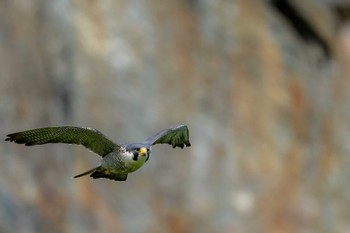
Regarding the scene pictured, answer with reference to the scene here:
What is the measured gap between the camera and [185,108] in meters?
15.6

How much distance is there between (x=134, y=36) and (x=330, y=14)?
253 centimetres

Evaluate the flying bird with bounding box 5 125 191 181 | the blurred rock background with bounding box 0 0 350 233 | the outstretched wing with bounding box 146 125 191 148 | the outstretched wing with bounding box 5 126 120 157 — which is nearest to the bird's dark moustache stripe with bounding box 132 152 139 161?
the flying bird with bounding box 5 125 191 181

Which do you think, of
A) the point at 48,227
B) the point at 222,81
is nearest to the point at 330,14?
the point at 222,81

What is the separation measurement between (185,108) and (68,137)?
7027 mm

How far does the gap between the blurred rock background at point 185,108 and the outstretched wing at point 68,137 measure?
19.5ft

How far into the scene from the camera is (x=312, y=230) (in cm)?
1622

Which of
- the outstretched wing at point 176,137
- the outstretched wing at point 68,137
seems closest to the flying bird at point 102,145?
the outstretched wing at point 68,137

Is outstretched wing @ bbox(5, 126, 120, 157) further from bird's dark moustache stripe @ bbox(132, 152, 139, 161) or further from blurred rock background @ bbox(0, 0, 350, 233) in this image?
blurred rock background @ bbox(0, 0, 350, 233)

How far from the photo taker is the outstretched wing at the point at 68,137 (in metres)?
8.45

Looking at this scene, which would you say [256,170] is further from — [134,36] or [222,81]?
[134,36]

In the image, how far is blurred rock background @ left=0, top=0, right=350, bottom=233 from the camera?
15000mm

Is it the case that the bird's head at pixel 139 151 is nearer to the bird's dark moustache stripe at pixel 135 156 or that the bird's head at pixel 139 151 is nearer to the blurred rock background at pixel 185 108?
the bird's dark moustache stripe at pixel 135 156

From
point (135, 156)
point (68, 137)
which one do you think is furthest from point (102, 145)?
point (135, 156)

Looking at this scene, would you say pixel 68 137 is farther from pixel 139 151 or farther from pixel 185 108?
pixel 185 108
